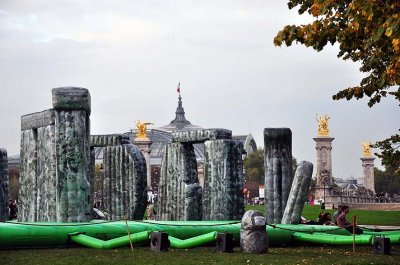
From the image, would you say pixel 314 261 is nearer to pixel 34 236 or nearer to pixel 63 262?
pixel 63 262

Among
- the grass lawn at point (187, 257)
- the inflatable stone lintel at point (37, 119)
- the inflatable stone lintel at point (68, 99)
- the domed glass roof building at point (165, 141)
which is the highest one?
the domed glass roof building at point (165, 141)

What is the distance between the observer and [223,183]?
976 inches

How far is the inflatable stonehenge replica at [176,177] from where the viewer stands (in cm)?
2242

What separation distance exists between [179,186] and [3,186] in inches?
211

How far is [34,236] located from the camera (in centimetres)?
1791

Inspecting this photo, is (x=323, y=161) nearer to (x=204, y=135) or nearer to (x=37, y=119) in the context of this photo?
(x=204, y=135)

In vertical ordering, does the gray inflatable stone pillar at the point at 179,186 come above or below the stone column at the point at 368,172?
below

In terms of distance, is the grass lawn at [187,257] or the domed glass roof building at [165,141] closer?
the grass lawn at [187,257]

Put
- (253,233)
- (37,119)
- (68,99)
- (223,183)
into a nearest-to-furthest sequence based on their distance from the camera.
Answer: (253,233)
(68,99)
(37,119)
(223,183)

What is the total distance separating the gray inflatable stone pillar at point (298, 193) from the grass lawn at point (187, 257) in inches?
161

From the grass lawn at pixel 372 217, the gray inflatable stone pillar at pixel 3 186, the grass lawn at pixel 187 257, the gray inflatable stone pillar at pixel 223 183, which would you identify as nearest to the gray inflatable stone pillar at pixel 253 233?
the grass lawn at pixel 187 257

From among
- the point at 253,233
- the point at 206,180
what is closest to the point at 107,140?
the point at 206,180

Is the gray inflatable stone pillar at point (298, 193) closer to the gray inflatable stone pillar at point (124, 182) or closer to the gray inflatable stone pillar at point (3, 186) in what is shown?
the gray inflatable stone pillar at point (124, 182)

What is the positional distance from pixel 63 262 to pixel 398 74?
23.0 ft
